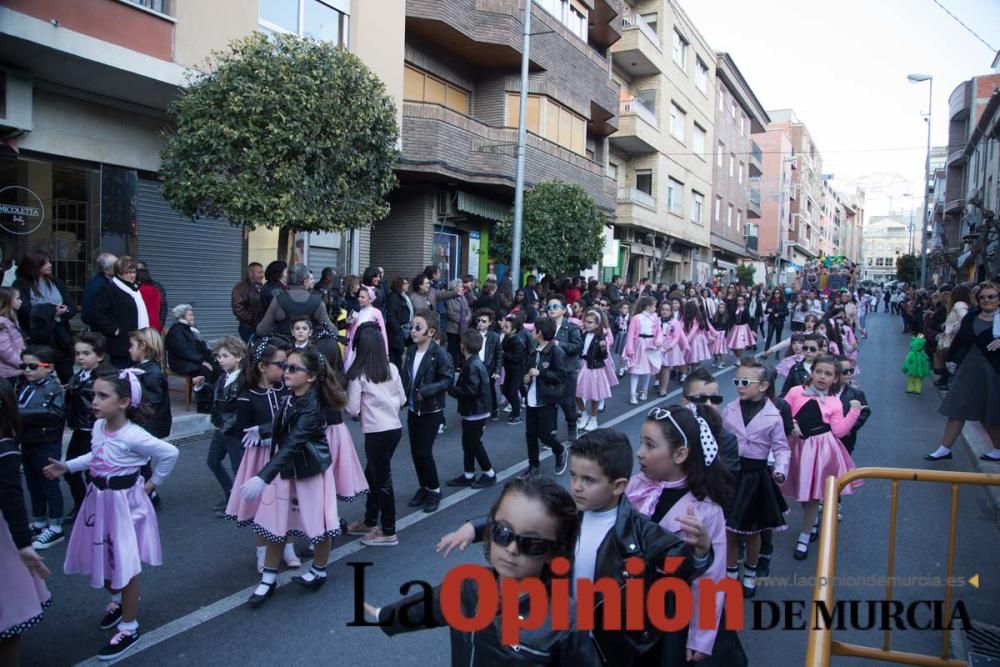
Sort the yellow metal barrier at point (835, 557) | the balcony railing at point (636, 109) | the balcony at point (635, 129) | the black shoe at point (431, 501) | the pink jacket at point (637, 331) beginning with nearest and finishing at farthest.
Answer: the yellow metal barrier at point (835, 557), the black shoe at point (431, 501), the pink jacket at point (637, 331), the balcony at point (635, 129), the balcony railing at point (636, 109)

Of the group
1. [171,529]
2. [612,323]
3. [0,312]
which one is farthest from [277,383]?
[612,323]

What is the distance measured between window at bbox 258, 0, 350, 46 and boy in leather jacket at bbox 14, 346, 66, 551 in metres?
9.10

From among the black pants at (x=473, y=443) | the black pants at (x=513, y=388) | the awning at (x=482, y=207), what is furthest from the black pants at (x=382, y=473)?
the awning at (x=482, y=207)

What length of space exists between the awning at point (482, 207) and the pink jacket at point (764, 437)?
14.1 m

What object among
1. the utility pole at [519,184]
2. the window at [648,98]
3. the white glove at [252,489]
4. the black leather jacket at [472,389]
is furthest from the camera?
the window at [648,98]

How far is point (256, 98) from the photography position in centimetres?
980

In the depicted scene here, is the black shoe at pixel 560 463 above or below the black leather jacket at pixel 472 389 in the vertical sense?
below

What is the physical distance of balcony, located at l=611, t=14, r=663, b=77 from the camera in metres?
28.1

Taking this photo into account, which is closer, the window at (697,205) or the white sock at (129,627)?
the white sock at (129,627)

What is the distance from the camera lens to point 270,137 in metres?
9.88

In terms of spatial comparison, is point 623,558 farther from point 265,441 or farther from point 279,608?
point 265,441

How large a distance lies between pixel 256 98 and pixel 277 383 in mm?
5962

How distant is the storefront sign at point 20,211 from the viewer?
1038 centimetres

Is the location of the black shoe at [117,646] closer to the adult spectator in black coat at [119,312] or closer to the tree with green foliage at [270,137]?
the adult spectator in black coat at [119,312]
